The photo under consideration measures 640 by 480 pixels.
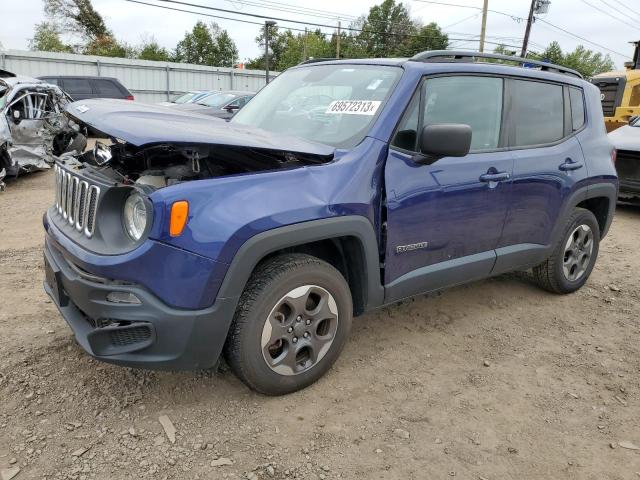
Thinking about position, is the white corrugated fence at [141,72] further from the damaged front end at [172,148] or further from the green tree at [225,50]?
the green tree at [225,50]

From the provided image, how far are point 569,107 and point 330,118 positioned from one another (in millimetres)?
2209

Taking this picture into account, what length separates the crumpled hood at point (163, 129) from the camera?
2.25 meters

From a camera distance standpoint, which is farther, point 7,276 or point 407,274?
point 7,276

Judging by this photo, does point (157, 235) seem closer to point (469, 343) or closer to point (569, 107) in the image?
point (469, 343)

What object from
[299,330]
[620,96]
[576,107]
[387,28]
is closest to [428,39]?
[387,28]

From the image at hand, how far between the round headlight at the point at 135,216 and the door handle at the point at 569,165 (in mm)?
3090

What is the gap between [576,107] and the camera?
4211 millimetres

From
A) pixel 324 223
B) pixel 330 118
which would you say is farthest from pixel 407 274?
pixel 330 118

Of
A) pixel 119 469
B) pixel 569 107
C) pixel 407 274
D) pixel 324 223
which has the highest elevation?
pixel 569 107

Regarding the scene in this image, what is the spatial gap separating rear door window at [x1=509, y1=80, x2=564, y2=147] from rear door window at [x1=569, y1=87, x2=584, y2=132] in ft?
0.50

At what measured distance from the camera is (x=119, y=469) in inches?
89.4

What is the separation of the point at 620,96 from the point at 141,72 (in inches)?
851

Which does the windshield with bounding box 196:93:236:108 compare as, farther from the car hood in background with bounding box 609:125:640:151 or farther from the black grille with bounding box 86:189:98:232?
the black grille with bounding box 86:189:98:232

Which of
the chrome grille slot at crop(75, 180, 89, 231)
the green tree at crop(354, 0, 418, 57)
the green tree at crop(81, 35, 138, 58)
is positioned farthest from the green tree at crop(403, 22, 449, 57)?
the chrome grille slot at crop(75, 180, 89, 231)
